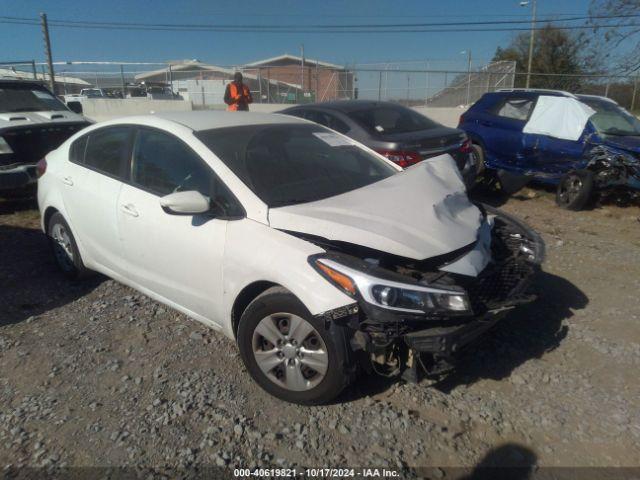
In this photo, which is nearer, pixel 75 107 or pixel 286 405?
pixel 286 405

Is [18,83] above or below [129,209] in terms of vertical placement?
above

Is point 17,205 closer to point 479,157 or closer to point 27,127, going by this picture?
point 27,127

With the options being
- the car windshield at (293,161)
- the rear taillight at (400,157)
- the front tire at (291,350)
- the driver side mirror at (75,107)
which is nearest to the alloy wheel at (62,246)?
the car windshield at (293,161)

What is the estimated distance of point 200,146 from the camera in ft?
10.8

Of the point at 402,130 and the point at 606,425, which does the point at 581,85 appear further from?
the point at 606,425

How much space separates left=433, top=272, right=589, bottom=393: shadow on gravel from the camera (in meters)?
3.18

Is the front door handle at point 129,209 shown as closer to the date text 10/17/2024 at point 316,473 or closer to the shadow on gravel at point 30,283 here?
the shadow on gravel at point 30,283

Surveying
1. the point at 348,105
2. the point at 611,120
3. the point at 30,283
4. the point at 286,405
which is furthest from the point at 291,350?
the point at 611,120

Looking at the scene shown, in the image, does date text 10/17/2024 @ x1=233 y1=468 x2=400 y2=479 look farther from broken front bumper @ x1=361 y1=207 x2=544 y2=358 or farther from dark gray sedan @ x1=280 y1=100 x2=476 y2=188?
dark gray sedan @ x1=280 y1=100 x2=476 y2=188

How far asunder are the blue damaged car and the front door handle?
5.53 meters

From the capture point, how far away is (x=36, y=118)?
7199mm

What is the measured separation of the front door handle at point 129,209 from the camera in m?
3.58

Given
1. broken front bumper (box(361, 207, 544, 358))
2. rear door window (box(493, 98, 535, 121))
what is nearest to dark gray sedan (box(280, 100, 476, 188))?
rear door window (box(493, 98, 535, 121))

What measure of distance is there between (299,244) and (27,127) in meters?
5.97
